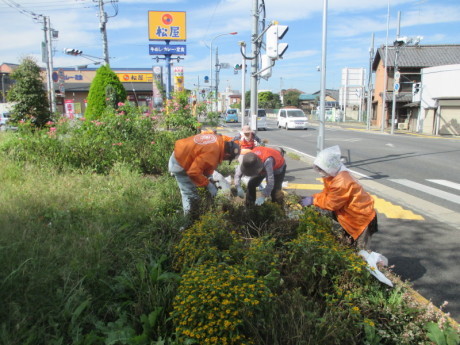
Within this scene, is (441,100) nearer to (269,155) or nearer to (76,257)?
(269,155)

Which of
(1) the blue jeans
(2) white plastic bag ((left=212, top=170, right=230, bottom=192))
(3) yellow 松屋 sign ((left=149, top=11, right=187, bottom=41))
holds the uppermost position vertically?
(3) yellow 松屋 sign ((left=149, top=11, right=187, bottom=41))

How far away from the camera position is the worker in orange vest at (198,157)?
4.16 metres

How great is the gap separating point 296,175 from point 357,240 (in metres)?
5.89

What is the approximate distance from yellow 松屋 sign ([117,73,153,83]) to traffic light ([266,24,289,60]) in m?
39.5

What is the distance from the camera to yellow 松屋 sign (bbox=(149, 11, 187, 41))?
90.5ft

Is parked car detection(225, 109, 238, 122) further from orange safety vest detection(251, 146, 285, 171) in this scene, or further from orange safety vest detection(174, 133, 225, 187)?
orange safety vest detection(174, 133, 225, 187)

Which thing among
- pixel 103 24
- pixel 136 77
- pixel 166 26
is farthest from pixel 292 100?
pixel 103 24

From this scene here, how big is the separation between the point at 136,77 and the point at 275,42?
40.6 meters

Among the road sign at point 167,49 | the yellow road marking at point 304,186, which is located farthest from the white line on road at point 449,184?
the road sign at point 167,49

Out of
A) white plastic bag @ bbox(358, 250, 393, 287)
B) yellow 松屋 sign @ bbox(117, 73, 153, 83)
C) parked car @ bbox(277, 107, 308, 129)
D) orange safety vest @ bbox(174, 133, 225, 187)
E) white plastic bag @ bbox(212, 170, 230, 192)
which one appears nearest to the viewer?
white plastic bag @ bbox(358, 250, 393, 287)

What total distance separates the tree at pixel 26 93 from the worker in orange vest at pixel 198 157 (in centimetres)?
732

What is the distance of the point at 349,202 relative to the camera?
3748 millimetres

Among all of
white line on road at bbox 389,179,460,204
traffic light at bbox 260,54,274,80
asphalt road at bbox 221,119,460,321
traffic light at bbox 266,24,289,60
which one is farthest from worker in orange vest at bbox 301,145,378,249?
traffic light at bbox 260,54,274,80

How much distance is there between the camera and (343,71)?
1521 inches
